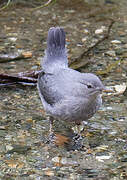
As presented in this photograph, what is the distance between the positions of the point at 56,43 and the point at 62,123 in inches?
44.5

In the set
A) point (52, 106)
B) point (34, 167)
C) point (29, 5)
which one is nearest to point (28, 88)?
point (52, 106)

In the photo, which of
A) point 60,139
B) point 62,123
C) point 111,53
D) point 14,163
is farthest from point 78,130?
point 111,53

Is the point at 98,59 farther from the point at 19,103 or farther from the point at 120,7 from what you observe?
the point at 120,7

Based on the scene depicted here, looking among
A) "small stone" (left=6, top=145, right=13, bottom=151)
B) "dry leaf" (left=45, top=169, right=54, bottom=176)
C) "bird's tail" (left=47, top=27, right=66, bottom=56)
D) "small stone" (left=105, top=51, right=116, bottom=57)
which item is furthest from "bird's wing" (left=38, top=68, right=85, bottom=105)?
"small stone" (left=105, top=51, right=116, bottom=57)

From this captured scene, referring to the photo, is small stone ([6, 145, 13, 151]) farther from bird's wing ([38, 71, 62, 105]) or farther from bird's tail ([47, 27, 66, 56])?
bird's tail ([47, 27, 66, 56])

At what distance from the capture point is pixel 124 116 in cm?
589

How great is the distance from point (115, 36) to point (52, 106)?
151 inches

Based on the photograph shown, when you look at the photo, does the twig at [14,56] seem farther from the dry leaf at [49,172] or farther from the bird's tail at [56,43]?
the dry leaf at [49,172]

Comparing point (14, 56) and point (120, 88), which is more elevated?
point (14, 56)

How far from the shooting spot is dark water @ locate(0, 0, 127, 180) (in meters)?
4.80

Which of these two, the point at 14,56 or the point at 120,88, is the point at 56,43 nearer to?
the point at 120,88

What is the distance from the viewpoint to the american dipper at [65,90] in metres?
4.61

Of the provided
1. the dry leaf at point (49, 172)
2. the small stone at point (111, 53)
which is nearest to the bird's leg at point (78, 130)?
the dry leaf at point (49, 172)

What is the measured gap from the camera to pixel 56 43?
18.4 feet
